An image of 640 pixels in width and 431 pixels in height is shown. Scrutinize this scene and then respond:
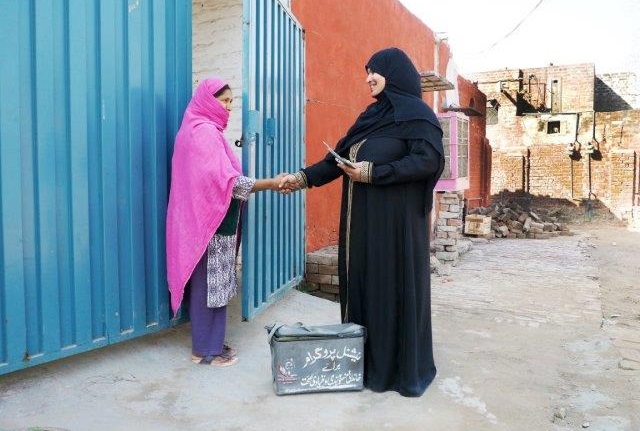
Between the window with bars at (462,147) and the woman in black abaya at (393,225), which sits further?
the window with bars at (462,147)

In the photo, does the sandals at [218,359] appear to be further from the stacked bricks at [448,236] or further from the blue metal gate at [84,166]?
the stacked bricks at [448,236]

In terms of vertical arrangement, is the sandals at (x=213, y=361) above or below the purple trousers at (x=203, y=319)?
below

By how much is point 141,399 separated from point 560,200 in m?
21.0

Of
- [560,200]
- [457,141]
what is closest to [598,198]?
[560,200]

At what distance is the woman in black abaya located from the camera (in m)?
2.84

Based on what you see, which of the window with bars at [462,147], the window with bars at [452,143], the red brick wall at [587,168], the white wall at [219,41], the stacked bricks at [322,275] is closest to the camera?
the white wall at [219,41]

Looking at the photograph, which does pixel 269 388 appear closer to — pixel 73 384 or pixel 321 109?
pixel 73 384

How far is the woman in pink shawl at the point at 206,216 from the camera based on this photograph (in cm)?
291

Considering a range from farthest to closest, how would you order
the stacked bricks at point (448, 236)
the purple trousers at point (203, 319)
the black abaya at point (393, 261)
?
1. the stacked bricks at point (448, 236)
2. the purple trousers at point (203, 319)
3. the black abaya at point (393, 261)

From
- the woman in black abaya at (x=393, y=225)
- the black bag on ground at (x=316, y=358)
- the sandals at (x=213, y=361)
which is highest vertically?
the woman in black abaya at (x=393, y=225)

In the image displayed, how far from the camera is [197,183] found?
291cm

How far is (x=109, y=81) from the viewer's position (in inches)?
111

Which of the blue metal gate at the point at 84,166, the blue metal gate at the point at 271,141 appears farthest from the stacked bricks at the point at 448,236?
the blue metal gate at the point at 84,166

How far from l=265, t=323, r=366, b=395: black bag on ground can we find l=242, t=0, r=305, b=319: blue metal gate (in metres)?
0.89
